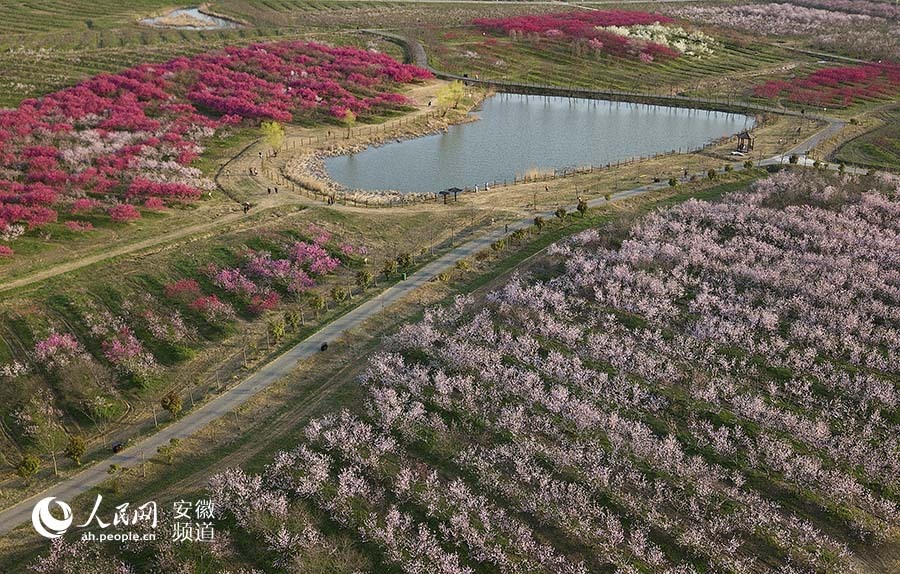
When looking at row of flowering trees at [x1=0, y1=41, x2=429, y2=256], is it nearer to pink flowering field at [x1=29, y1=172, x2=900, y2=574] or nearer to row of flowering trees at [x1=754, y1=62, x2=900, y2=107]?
pink flowering field at [x1=29, y1=172, x2=900, y2=574]

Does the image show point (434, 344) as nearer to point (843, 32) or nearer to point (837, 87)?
point (837, 87)

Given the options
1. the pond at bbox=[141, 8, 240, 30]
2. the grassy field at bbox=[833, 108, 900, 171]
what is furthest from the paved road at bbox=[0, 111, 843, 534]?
the pond at bbox=[141, 8, 240, 30]

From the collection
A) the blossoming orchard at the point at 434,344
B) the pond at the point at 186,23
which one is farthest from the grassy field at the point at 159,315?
the pond at the point at 186,23

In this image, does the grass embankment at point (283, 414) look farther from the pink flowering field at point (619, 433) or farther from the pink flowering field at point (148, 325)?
the pink flowering field at point (148, 325)

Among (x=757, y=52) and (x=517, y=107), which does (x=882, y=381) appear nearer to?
(x=517, y=107)

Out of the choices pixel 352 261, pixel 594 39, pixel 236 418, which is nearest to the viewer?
pixel 236 418

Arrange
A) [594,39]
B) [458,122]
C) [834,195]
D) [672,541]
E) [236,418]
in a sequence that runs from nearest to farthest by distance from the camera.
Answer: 1. [672,541]
2. [236,418]
3. [834,195]
4. [458,122]
5. [594,39]

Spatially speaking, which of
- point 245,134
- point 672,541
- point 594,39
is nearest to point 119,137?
point 245,134
